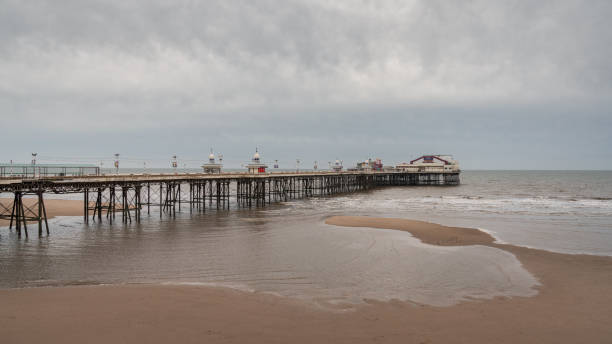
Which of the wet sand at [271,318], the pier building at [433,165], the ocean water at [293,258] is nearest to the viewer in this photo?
the wet sand at [271,318]

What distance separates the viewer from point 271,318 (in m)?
8.95

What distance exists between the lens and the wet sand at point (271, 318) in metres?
→ 7.89

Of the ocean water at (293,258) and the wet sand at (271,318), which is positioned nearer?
the wet sand at (271,318)

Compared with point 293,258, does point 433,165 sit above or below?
above

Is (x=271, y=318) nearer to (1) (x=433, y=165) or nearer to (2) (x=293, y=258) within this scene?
(2) (x=293, y=258)

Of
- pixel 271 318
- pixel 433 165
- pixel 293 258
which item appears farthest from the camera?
pixel 433 165

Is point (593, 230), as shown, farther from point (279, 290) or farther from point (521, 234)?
point (279, 290)

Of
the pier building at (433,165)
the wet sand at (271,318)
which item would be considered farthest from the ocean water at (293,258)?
the pier building at (433,165)

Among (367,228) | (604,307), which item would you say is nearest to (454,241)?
(367,228)

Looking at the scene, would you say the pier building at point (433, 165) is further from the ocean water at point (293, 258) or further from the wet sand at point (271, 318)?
the wet sand at point (271, 318)

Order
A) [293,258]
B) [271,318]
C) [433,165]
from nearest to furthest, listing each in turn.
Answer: [271,318], [293,258], [433,165]

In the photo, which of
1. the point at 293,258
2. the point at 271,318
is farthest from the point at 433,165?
the point at 271,318

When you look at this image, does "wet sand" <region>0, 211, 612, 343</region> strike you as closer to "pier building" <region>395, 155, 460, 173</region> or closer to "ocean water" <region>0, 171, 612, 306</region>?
"ocean water" <region>0, 171, 612, 306</region>

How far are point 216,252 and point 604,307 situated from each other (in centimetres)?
1407
